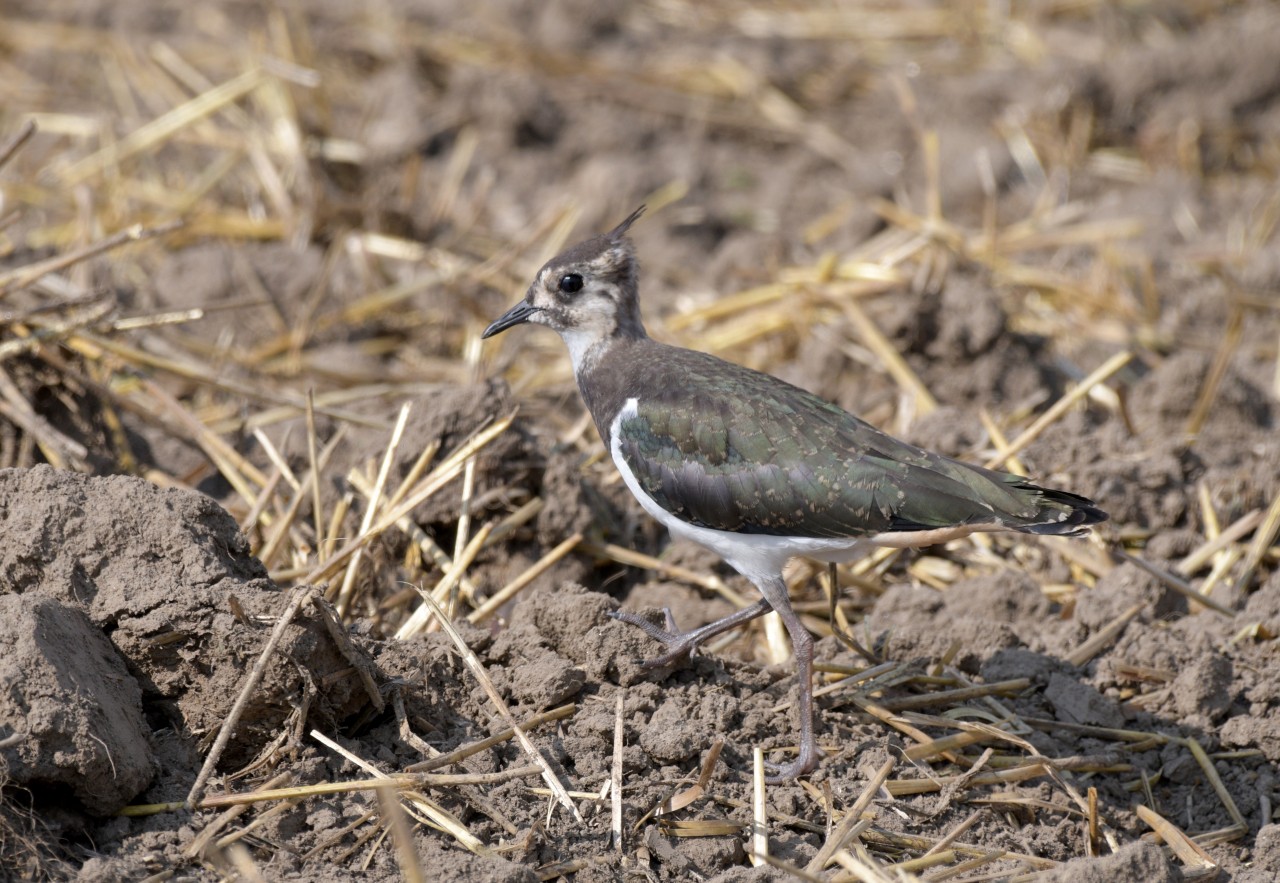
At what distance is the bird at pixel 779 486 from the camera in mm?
5277

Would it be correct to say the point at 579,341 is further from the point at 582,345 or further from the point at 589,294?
the point at 589,294

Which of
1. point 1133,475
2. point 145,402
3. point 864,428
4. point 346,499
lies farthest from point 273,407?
point 1133,475

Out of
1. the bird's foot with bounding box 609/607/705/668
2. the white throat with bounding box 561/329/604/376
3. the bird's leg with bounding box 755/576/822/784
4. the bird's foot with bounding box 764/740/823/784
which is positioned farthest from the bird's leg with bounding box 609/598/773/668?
the white throat with bounding box 561/329/604/376

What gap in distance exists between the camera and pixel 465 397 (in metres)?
6.44

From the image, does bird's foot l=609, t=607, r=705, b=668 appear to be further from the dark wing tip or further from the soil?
the dark wing tip

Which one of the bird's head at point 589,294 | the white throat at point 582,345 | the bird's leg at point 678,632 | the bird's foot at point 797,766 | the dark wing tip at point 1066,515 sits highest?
the bird's head at point 589,294

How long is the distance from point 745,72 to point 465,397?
637 centimetres

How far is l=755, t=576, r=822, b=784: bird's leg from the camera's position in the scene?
5.11m

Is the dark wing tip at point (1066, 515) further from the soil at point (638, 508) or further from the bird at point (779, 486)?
the soil at point (638, 508)

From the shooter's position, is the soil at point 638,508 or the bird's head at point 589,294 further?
the bird's head at point 589,294

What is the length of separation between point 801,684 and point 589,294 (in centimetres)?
211

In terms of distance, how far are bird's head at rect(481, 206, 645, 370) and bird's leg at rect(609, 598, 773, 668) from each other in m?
1.40

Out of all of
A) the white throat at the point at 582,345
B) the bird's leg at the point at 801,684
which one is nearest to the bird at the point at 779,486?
the bird's leg at the point at 801,684

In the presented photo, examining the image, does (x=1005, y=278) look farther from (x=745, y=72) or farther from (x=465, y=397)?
(x=465, y=397)
